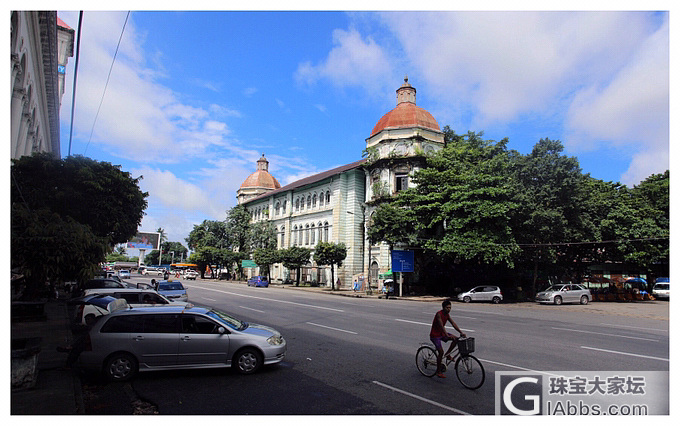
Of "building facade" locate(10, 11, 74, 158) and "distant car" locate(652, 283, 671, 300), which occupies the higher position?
"building facade" locate(10, 11, 74, 158)

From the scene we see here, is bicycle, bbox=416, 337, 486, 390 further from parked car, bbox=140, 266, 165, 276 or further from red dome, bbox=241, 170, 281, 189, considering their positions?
parked car, bbox=140, 266, 165, 276

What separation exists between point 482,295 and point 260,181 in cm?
4918

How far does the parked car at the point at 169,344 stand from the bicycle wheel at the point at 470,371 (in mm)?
3648

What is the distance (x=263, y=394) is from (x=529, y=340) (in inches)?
352

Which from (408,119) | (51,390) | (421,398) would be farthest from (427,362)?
(408,119)

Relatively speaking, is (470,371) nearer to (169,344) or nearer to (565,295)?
(169,344)

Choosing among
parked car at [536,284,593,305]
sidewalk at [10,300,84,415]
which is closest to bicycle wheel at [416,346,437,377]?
sidewalk at [10,300,84,415]

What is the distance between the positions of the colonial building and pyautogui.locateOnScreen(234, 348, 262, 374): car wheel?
29662 mm

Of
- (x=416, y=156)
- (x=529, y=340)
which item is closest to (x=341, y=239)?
(x=416, y=156)

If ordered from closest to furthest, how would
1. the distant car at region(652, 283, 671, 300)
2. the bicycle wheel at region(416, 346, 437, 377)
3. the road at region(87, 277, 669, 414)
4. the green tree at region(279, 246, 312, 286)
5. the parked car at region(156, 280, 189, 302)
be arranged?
1. the road at region(87, 277, 669, 414)
2. the bicycle wheel at region(416, 346, 437, 377)
3. the parked car at region(156, 280, 189, 302)
4. the distant car at region(652, 283, 671, 300)
5. the green tree at region(279, 246, 312, 286)

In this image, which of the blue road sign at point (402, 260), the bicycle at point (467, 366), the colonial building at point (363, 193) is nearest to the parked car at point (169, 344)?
the bicycle at point (467, 366)

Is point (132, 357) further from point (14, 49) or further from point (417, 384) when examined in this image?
point (14, 49)

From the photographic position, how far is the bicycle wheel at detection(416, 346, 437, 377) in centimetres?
785

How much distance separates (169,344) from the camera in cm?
791
